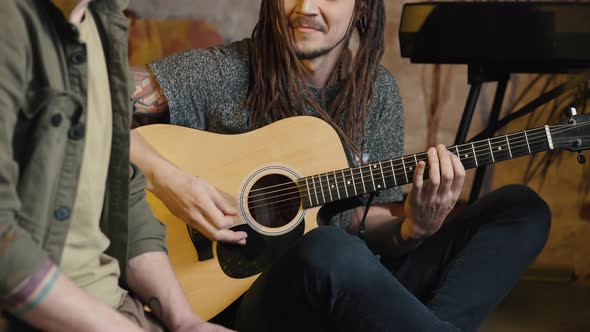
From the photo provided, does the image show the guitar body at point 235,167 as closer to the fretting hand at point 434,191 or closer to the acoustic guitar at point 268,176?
the acoustic guitar at point 268,176

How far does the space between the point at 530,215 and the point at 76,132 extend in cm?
122

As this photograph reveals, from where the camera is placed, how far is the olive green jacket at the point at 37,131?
80cm

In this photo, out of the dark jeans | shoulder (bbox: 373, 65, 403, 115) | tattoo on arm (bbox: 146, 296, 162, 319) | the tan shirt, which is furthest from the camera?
shoulder (bbox: 373, 65, 403, 115)

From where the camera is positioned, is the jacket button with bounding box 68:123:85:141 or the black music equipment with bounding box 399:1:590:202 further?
the black music equipment with bounding box 399:1:590:202

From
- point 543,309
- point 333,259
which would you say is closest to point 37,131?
point 333,259

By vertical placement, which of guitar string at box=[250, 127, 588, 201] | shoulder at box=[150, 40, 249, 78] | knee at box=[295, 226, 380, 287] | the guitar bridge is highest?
shoulder at box=[150, 40, 249, 78]

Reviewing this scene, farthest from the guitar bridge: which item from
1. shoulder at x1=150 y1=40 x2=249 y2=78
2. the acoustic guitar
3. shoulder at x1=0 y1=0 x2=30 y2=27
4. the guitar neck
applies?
shoulder at x1=0 y1=0 x2=30 y2=27

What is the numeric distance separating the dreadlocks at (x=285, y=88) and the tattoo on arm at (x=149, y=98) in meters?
0.22

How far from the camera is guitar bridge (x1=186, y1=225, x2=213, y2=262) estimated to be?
1668mm

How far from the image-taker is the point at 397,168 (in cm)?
170

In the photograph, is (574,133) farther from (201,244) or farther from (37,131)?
(37,131)

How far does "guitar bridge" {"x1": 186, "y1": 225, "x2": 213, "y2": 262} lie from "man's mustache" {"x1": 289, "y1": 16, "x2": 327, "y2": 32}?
601 millimetres

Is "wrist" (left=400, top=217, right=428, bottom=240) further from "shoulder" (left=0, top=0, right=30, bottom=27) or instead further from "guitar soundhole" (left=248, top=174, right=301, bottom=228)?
"shoulder" (left=0, top=0, right=30, bottom=27)

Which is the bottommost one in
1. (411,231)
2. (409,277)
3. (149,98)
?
(409,277)
